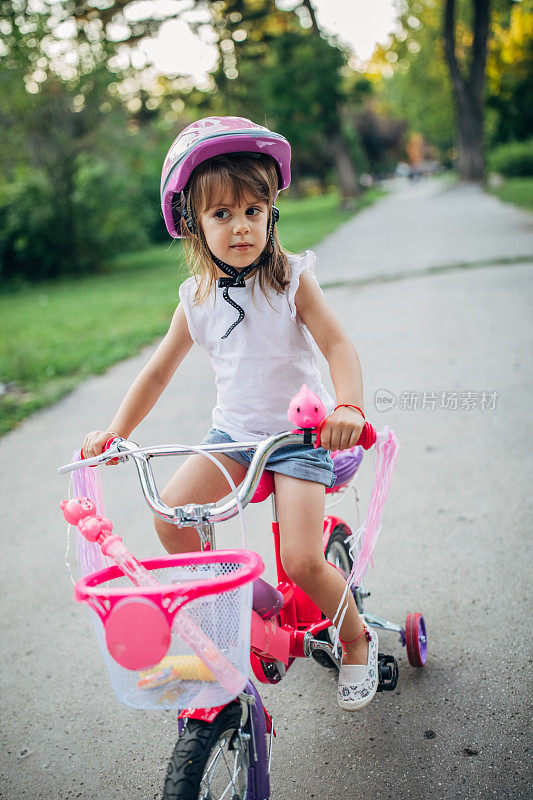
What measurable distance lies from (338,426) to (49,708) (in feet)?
5.84

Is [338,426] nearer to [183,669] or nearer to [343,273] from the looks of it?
[183,669]

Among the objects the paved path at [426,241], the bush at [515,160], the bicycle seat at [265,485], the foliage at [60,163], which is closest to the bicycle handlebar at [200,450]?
the bicycle seat at [265,485]

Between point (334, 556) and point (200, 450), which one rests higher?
point (200, 450)

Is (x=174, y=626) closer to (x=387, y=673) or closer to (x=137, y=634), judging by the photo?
(x=137, y=634)

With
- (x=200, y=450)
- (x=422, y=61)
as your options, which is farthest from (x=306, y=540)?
(x=422, y=61)

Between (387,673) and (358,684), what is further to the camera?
(387,673)

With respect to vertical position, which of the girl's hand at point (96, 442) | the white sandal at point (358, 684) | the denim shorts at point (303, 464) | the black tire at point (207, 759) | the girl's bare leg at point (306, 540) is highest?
the girl's hand at point (96, 442)

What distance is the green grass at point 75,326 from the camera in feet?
22.2

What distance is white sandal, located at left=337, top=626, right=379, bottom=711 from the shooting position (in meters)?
2.14

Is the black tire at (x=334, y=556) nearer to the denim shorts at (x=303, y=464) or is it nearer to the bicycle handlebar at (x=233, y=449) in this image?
the denim shorts at (x=303, y=464)

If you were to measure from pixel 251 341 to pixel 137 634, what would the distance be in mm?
1059

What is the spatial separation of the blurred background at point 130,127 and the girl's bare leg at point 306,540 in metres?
1.06

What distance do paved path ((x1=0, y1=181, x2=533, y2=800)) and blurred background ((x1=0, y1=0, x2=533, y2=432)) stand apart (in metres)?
1.66

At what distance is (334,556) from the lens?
2.72 meters
